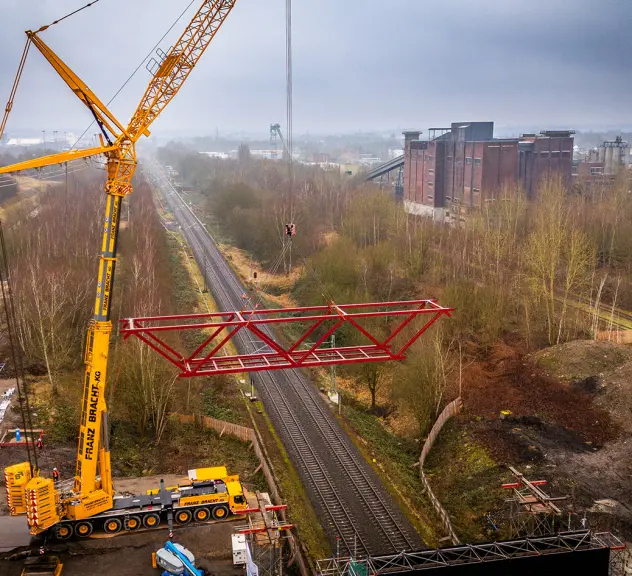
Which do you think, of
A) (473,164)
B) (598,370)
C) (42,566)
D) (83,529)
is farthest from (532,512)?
(473,164)

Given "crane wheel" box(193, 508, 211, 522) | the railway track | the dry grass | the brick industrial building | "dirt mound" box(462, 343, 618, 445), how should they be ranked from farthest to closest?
the brick industrial building → the dry grass → "dirt mound" box(462, 343, 618, 445) → the railway track → "crane wheel" box(193, 508, 211, 522)

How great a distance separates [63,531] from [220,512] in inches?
181

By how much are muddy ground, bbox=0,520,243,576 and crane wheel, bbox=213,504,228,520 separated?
25 cm

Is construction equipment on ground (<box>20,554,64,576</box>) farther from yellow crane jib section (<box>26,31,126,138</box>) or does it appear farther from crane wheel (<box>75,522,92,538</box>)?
yellow crane jib section (<box>26,31,126,138</box>)

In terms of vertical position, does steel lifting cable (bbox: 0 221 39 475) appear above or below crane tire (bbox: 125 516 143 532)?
above

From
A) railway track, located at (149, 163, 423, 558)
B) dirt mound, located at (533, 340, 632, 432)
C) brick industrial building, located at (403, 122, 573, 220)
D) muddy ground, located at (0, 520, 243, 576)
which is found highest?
brick industrial building, located at (403, 122, 573, 220)

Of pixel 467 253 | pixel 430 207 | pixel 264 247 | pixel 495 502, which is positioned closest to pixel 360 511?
pixel 495 502

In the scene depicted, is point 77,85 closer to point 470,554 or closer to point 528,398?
point 470,554

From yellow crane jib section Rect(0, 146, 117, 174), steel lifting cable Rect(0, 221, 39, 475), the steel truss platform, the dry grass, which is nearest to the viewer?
the steel truss platform

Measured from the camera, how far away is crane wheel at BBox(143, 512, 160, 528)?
1978 centimetres

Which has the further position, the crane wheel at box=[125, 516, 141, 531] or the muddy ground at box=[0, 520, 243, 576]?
the crane wheel at box=[125, 516, 141, 531]

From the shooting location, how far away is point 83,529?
1922 centimetres

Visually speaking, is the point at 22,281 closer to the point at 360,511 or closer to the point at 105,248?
the point at 105,248

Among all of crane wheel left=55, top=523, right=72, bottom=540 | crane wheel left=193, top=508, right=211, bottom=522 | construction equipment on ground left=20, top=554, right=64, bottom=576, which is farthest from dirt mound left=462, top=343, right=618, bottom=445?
construction equipment on ground left=20, top=554, right=64, bottom=576
